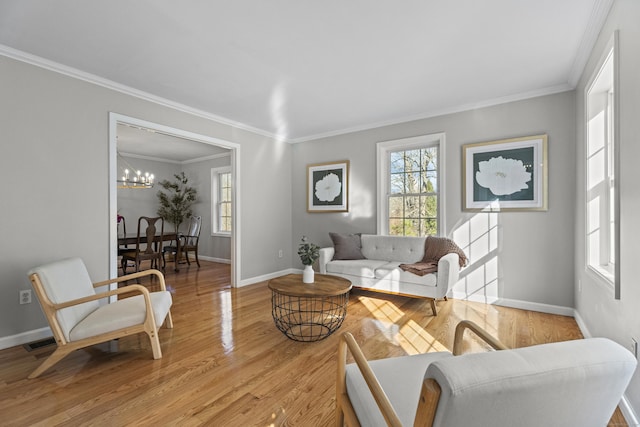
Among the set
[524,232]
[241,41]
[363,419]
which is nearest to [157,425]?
[363,419]

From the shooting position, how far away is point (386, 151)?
15.4 feet

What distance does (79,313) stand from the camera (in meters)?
2.42

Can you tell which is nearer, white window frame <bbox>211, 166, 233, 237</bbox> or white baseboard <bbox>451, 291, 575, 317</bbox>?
white baseboard <bbox>451, 291, 575, 317</bbox>

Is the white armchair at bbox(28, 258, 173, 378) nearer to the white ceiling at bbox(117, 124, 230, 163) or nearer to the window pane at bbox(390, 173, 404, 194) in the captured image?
the white ceiling at bbox(117, 124, 230, 163)

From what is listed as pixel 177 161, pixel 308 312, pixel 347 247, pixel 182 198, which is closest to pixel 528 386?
pixel 308 312

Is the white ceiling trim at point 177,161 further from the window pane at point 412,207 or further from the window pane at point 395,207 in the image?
the window pane at point 412,207

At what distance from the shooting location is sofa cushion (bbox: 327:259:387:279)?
12.5 feet

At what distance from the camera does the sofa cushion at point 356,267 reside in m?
3.81

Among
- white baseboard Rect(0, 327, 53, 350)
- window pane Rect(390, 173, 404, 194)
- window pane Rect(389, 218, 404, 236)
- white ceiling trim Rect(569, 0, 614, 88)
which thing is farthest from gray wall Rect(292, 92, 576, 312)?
white baseboard Rect(0, 327, 53, 350)

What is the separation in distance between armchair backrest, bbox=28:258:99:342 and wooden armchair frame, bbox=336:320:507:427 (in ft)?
6.82

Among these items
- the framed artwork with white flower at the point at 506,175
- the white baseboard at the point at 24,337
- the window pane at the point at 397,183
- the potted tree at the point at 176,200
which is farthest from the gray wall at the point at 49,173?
the potted tree at the point at 176,200

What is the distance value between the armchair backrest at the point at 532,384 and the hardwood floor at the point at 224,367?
123 cm

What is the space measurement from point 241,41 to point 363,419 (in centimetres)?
268

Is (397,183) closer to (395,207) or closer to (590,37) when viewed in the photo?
(395,207)
